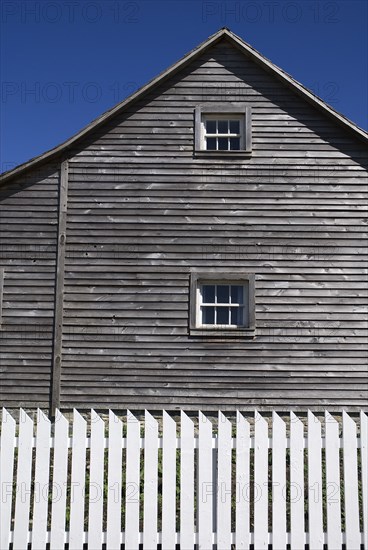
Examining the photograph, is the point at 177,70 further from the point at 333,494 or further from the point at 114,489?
the point at 333,494

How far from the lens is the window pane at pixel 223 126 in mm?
11734

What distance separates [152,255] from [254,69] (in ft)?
15.4

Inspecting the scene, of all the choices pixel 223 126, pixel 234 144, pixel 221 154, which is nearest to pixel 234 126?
pixel 223 126

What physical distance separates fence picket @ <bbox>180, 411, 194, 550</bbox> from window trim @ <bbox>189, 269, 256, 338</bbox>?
6092 mm

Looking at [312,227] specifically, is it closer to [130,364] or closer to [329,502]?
[130,364]

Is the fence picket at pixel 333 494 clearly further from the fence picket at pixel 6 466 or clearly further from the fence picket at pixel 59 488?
the fence picket at pixel 6 466

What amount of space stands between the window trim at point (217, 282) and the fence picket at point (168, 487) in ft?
20.0

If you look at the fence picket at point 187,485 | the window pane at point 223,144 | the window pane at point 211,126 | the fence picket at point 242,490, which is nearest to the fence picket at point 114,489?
the fence picket at point 187,485

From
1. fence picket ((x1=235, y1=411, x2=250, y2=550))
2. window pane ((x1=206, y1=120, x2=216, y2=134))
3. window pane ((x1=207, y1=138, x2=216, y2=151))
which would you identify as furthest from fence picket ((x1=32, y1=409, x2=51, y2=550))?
window pane ((x1=206, y1=120, x2=216, y2=134))

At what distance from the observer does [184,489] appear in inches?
182

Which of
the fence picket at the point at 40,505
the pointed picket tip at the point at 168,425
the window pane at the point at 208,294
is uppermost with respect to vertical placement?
the window pane at the point at 208,294

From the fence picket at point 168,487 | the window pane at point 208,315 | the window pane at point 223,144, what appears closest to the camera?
the fence picket at point 168,487

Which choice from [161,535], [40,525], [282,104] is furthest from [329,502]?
[282,104]

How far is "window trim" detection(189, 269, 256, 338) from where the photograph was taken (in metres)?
10.8
